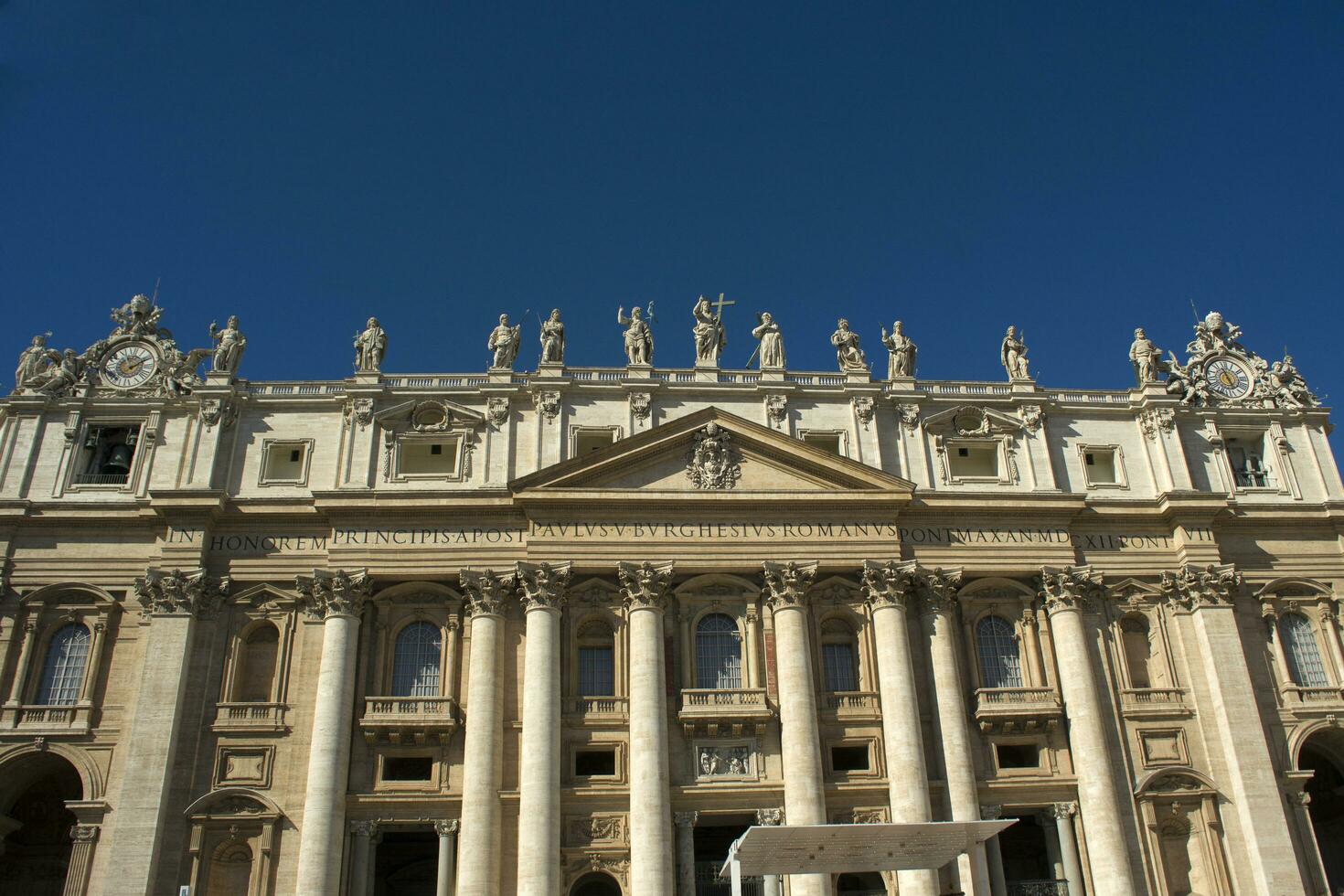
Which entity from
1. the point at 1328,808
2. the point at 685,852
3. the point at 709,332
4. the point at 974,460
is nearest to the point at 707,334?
the point at 709,332

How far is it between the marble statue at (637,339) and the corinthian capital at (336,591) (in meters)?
12.2

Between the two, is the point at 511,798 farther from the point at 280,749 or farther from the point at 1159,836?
the point at 1159,836

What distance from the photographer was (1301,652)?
39.0m

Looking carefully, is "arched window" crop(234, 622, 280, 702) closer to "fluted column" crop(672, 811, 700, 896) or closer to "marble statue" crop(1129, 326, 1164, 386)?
"fluted column" crop(672, 811, 700, 896)

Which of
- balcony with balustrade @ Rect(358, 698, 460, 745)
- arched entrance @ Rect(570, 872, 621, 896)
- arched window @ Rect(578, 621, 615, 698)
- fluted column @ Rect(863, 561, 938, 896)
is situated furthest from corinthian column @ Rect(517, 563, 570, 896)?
fluted column @ Rect(863, 561, 938, 896)

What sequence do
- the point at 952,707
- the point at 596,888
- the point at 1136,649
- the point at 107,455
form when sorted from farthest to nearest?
the point at 107,455 → the point at 1136,649 → the point at 952,707 → the point at 596,888

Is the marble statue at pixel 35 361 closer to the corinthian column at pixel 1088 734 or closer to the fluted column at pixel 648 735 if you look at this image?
the fluted column at pixel 648 735

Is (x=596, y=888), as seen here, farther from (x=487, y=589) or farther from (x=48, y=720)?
(x=48, y=720)

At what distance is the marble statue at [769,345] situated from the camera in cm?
4147

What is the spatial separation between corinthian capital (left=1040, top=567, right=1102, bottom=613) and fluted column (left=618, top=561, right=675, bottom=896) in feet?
41.3

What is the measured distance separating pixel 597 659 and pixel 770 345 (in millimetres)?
13229

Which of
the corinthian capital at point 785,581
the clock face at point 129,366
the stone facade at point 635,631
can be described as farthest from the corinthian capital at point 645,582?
the clock face at point 129,366

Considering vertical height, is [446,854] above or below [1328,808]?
below

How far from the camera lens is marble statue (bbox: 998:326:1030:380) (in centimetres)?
4241
